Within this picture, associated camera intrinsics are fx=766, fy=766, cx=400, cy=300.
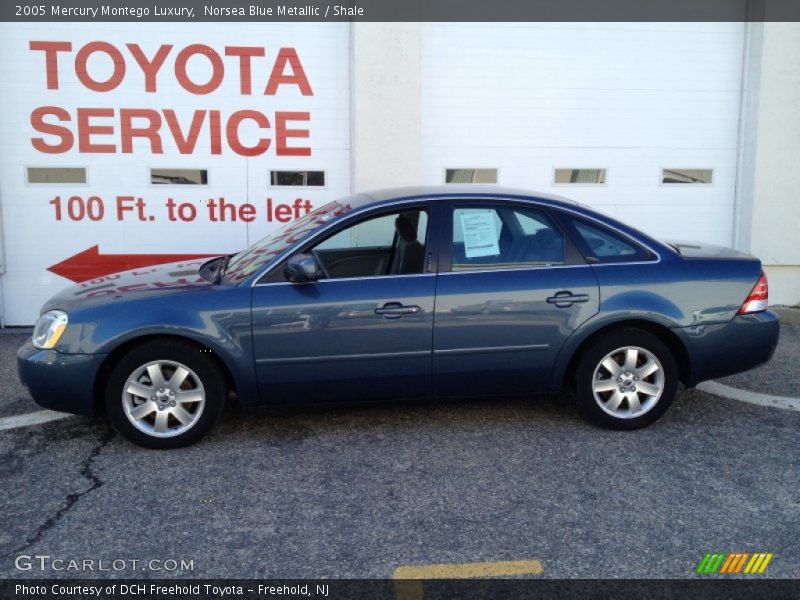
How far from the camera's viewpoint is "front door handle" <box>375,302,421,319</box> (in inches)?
181

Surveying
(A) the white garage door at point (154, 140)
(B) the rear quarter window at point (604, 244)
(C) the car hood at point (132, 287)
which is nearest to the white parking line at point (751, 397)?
(B) the rear quarter window at point (604, 244)

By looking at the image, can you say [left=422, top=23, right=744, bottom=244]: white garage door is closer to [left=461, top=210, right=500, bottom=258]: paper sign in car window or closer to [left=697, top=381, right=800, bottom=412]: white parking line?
[left=697, top=381, right=800, bottom=412]: white parking line

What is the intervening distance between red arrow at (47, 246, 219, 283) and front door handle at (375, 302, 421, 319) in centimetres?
392

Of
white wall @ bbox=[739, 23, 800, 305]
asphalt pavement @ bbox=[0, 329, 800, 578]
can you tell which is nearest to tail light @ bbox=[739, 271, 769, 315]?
asphalt pavement @ bbox=[0, 329, 800, 578]

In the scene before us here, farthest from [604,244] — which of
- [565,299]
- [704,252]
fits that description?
[704,252]

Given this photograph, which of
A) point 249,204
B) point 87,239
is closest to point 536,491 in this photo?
point 249,204

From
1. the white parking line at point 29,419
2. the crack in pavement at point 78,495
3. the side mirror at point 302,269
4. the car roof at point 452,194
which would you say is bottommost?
the crack in pavement at point 78,495

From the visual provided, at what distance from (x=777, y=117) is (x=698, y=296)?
4566mm

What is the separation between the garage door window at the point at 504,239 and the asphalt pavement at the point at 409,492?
109 centimetres

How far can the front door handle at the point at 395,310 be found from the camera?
4.59 meters

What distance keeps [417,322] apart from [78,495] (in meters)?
2.09

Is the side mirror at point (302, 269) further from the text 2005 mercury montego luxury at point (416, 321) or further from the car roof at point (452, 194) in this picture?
the car roof at point (452, 194)

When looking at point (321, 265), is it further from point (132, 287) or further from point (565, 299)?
point (565, 299)
